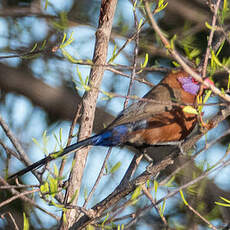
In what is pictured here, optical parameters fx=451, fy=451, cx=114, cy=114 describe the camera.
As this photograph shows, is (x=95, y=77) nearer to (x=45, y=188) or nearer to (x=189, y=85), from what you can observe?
(x=189, y=85)

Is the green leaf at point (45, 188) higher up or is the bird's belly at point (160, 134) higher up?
the bird's belly at point (160, 134)

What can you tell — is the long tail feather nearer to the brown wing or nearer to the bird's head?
the brown wing

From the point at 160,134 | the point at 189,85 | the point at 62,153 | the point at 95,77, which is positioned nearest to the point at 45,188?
the point at 62,153

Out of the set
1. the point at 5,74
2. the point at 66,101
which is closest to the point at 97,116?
the point at 66,101

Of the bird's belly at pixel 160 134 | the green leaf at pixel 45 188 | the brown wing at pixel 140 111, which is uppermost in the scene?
the brown wing at pixel 140 111

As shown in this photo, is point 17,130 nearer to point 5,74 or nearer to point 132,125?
point 5,74

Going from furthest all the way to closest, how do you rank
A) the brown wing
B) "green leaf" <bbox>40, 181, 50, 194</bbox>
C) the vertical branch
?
the brown wing < the vertical branch < "green leaf" <bbox>40, 181, 50, 194</bbox>

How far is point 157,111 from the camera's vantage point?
12.6 feet

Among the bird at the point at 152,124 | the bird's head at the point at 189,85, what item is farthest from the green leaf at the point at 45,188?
the bird's head at the point at 189,85

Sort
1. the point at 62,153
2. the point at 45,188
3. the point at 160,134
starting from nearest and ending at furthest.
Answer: the point at 45,188, the point at 62,153, the point at 160,134

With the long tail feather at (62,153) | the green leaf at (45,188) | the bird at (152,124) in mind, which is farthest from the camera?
the bird at (152,124)

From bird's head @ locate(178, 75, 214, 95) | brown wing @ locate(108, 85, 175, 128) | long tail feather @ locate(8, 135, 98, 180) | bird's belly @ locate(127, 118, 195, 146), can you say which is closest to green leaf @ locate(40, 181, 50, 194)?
long tail feather @ locate(8, 135, 98, 180)

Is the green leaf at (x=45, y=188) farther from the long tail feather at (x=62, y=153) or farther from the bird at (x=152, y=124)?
the bird at (x=152, y=124)

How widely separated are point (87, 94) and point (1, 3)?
2882 mm
